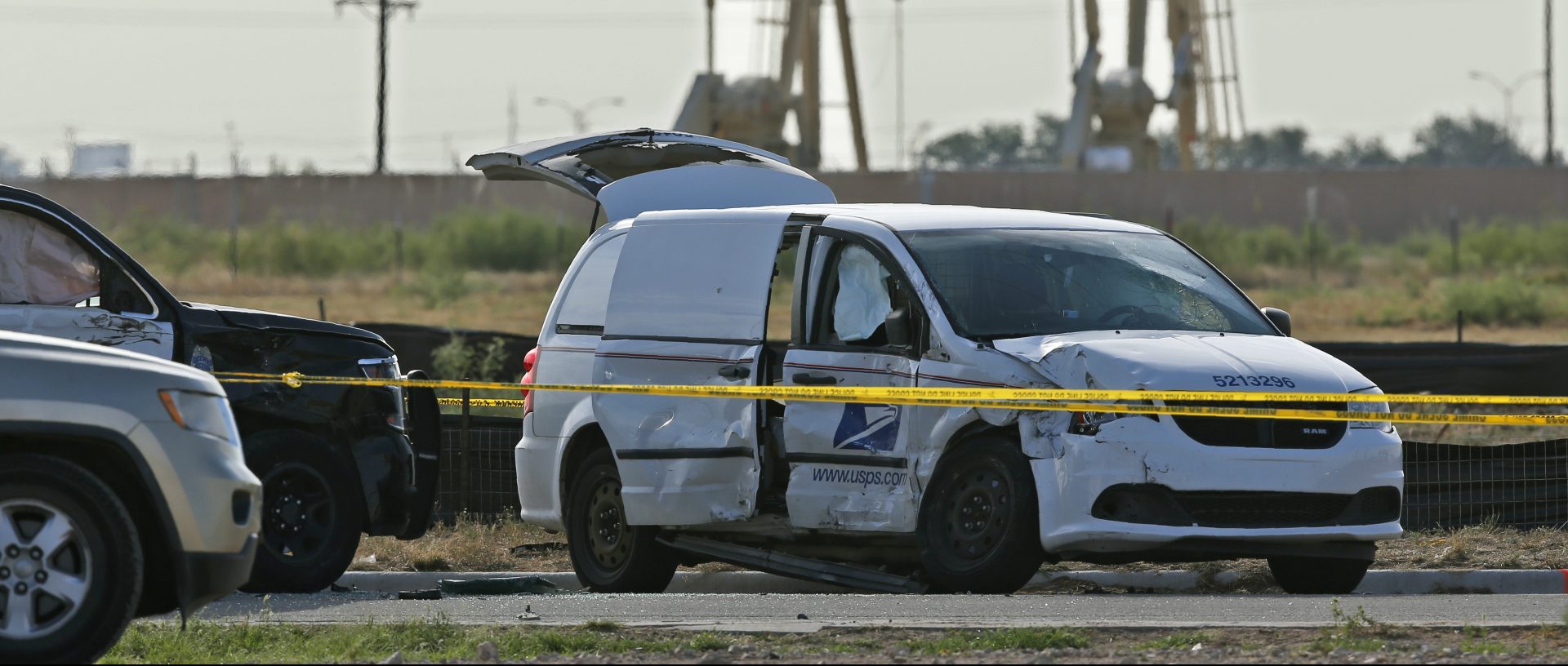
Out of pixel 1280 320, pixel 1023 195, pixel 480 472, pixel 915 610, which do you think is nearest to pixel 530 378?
pixel 480 472

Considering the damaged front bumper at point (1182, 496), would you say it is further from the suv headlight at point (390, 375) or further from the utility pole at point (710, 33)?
the utility pole at point (710, 33)

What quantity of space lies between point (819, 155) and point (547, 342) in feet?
156

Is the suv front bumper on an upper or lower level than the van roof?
lower

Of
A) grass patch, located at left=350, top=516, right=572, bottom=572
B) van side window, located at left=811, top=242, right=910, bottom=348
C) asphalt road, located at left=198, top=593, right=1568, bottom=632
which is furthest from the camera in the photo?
grass patch, located at left=350, top=516, right=572, bottom=572

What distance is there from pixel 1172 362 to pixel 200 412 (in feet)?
13.5

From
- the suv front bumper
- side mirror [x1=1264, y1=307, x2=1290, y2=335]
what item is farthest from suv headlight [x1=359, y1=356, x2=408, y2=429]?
side mirror [x1=1264, y1=307, x2=1290, y2=335]

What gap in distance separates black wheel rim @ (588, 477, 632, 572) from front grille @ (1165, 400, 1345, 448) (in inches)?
125

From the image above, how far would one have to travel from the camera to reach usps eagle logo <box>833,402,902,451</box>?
1020 centimetres

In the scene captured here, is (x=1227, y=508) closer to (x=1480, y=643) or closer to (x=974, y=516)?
(x=974, y=516)

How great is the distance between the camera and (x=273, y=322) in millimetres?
11250

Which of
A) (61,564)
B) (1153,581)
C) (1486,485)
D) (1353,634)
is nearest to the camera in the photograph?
(61,564)

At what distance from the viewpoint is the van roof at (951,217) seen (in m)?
10.8

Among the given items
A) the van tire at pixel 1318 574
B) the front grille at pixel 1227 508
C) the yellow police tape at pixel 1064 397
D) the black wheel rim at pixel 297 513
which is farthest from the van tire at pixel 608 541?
the van tire at pixel 1318 574

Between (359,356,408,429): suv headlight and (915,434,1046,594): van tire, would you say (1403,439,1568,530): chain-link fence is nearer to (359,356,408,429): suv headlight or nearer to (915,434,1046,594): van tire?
(915,434,1046,594): van tire
